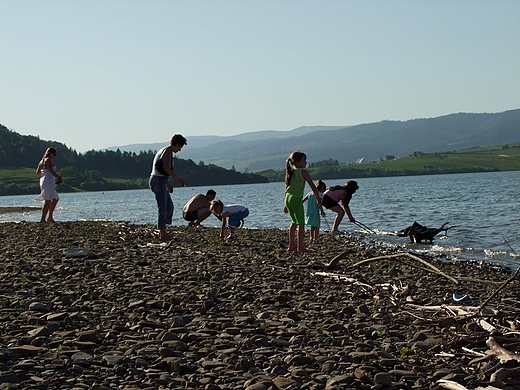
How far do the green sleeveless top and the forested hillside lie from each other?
389 ft

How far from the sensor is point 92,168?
15150cm

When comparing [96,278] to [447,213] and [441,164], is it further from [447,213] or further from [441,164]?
[441,164]

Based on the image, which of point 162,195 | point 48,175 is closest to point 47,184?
point 48,175

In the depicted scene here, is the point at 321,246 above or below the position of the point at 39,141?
below

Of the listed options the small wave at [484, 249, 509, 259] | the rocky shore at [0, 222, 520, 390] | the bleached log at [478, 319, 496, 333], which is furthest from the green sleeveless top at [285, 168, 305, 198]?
the bleached log at [478, 319, 496, 333]

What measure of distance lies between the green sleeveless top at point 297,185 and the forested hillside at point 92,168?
118 meters

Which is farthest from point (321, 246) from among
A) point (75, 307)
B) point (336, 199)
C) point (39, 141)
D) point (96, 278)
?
point (39, 141)

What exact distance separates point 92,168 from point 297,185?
468ft

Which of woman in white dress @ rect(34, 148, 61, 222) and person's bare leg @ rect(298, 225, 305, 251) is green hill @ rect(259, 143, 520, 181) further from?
person's bare leg @ rect(298, 225, 305, 251)

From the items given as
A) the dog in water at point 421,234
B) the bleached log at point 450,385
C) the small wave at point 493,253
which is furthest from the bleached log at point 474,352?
the dog in water at point 421,234

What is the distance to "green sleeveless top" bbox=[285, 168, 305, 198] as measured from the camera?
45.5 feet

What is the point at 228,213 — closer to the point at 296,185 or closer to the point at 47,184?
the point at 296,185

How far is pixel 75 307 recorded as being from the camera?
26.1 ft

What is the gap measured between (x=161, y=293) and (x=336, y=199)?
37.2 ft
